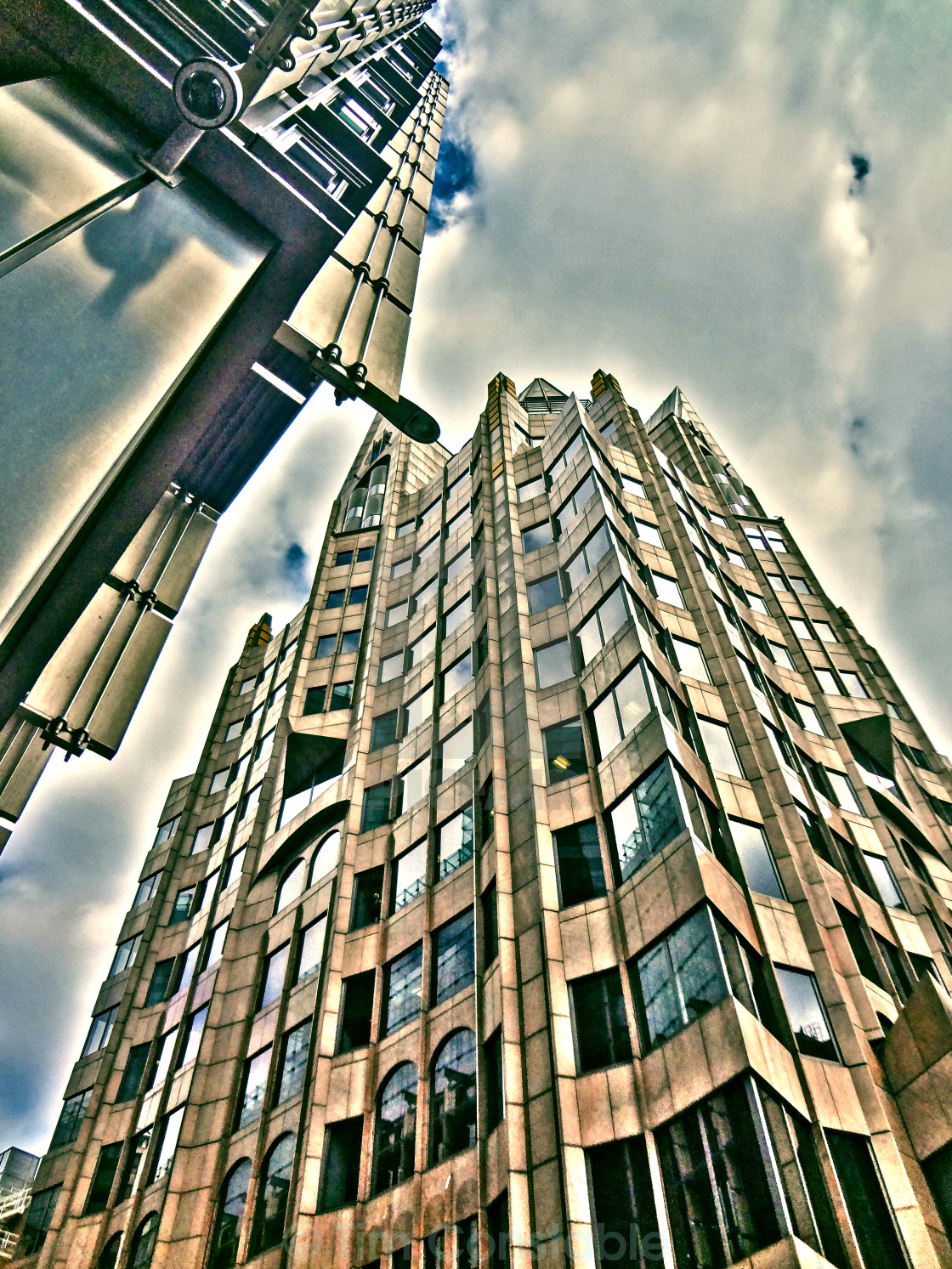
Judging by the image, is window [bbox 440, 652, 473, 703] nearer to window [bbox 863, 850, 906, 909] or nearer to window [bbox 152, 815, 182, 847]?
window [bbox 863, 850, 906, 909]

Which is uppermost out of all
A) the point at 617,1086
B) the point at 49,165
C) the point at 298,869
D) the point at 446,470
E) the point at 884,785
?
the point at 446,470

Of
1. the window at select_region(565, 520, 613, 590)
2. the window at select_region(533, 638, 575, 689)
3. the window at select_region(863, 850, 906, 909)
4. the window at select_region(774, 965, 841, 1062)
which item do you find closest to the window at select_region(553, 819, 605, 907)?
the window at select_region(774, 965, 841, 1062)

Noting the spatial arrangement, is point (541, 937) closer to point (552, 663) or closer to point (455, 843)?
Result: point (455, 843)

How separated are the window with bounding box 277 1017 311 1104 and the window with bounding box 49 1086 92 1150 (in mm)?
10707

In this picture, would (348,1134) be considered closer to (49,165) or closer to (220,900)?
(220,900)

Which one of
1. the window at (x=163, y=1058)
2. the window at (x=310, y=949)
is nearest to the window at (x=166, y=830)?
the window at (x=163, y=1058)

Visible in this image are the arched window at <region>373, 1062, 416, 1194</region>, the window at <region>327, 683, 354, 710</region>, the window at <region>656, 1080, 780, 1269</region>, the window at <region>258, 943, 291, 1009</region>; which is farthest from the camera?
the window at <region>327, 683, 354, 710</region>

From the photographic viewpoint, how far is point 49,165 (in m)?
5.68

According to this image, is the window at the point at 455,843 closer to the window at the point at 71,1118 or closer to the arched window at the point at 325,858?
the arched window at the point at 325,858

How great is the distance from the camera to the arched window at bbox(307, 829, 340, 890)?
1071 inches

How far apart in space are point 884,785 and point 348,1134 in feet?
81.7

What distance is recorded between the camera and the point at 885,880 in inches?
1008

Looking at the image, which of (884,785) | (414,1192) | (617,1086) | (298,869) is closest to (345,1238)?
(414,1192)

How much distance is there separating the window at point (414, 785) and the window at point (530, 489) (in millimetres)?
12120
